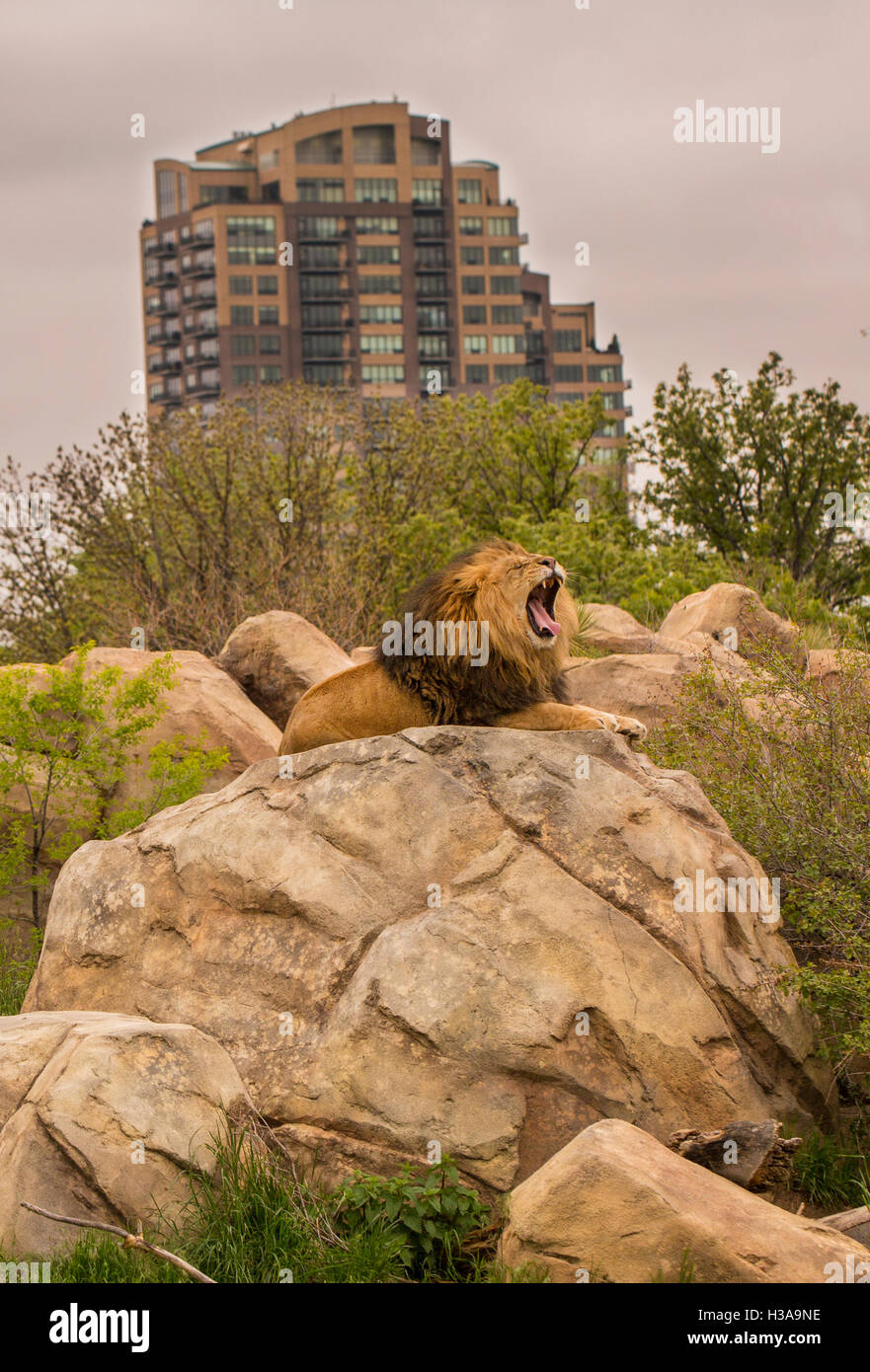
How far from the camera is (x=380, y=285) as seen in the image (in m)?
108

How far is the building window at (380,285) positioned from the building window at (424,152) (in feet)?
28.7

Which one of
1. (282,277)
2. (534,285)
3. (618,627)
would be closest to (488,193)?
(534,285)

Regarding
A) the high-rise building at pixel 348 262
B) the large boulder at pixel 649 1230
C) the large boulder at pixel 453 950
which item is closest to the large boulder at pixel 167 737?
the large boulder at pixel 453 950

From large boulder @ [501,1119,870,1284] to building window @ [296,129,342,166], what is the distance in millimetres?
110920

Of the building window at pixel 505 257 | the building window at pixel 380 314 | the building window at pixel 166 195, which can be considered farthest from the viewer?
the building window at pixel 166 195

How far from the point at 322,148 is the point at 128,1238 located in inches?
4402

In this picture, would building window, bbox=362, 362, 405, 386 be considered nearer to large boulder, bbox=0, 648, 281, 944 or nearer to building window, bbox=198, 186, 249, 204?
building window, bbox=198, 186, 249, 204

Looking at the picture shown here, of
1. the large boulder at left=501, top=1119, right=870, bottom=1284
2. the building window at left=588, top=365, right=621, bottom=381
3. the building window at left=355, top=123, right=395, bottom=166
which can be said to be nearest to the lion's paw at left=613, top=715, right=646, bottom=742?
the large boulder at left=501, top=1119, right=870, bottom=1284

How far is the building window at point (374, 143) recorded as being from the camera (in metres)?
106

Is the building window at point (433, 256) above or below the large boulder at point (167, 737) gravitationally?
above

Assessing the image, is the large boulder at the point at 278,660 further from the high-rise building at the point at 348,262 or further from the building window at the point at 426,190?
the building window at the point at 426,190

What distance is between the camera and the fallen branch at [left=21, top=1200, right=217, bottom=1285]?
5383mm

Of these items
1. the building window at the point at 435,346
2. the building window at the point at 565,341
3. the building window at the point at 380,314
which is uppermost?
the building window at the point at 380,314

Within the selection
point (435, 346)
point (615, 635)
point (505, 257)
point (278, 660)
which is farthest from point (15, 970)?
point (505, 257)
